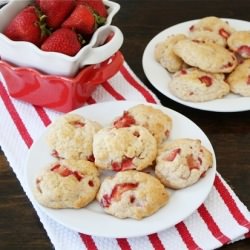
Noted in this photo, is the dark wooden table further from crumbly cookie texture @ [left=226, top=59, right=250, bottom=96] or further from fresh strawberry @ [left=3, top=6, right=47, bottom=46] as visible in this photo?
fresh strawberry @ [left=3, top=6, right=47, bottom=46]

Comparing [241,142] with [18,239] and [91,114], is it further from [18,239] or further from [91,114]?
[18,239]

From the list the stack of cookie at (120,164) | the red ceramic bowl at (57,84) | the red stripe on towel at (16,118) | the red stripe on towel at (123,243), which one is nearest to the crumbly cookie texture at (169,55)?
the red ceramic bowl at (57,84)

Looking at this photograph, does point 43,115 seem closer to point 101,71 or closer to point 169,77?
point 101,71

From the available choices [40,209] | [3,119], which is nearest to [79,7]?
[3,119]

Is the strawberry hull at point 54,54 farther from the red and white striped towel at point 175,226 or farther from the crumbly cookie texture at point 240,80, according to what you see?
the crumbly cookie texture at point 240,80

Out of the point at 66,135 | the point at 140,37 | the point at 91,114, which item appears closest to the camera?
the point at 66,135

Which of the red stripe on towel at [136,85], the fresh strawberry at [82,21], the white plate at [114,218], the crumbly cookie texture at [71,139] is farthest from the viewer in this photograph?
the red stripe on towel at [136,85]

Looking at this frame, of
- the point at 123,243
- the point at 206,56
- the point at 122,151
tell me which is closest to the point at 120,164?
the point at 122,151
